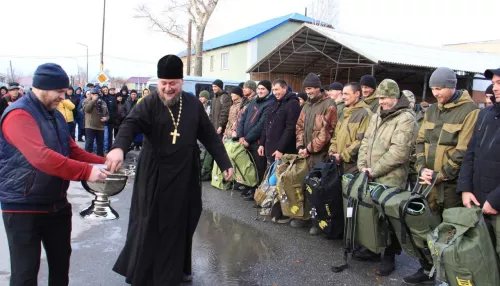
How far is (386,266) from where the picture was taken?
4129 mm

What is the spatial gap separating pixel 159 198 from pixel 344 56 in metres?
17.7

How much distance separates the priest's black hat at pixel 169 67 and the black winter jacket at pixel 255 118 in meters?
3.41

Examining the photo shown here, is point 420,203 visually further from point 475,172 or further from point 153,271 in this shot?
point 153,271

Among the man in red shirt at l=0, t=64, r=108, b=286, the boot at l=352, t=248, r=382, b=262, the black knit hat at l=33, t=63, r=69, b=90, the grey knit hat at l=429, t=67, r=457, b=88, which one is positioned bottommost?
the boot at l=352, t=248, r=382, b=262

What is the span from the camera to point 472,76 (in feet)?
64.1

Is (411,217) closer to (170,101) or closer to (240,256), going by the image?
(240,256)

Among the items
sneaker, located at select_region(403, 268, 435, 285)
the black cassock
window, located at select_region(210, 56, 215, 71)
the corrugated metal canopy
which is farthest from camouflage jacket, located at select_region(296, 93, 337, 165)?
window, located at select_region(210, 56, 215, 71)

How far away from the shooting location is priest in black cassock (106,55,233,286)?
3.37 m

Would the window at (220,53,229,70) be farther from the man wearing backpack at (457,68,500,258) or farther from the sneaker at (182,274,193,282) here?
the man wearing backpack at (457,68,500,258)

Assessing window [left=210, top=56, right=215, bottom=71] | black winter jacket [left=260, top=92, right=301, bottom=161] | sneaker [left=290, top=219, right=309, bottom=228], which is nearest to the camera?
sneaker [left=290, top=219, right=309, bottom=228]

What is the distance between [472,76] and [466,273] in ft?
64.5

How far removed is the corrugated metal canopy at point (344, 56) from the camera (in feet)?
51.5

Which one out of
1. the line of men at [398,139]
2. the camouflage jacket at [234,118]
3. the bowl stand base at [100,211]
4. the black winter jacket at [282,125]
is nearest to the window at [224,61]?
the camouflage jacket at [234,118]

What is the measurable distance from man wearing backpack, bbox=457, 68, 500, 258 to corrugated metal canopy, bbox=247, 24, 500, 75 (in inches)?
458
